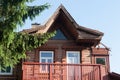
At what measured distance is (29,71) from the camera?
18.3 meters

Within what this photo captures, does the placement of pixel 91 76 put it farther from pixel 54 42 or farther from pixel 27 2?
pixel 27 2

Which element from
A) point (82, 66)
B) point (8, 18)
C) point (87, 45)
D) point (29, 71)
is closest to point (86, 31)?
point (87, 45)

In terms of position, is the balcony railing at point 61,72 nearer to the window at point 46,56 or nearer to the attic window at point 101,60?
the window at point 46,56

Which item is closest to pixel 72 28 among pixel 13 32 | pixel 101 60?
pixel 101 60

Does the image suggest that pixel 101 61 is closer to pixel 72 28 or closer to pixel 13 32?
pixel 72 28

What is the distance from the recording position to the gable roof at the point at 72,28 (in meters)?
20.9

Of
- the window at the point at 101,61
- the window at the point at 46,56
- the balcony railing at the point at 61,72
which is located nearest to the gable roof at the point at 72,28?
the window at the point at 46,56

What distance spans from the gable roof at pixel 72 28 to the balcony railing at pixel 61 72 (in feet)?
9.03

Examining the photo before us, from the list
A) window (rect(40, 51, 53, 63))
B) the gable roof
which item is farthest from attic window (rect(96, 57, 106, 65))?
window (rect(40, 51, 53, 63))

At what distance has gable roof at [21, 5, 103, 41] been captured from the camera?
68.6 ft

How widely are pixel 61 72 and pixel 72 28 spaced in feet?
12.7

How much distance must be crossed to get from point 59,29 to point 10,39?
6.60m

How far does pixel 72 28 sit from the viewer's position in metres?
21.4

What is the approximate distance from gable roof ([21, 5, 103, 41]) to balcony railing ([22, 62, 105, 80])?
108 inches
